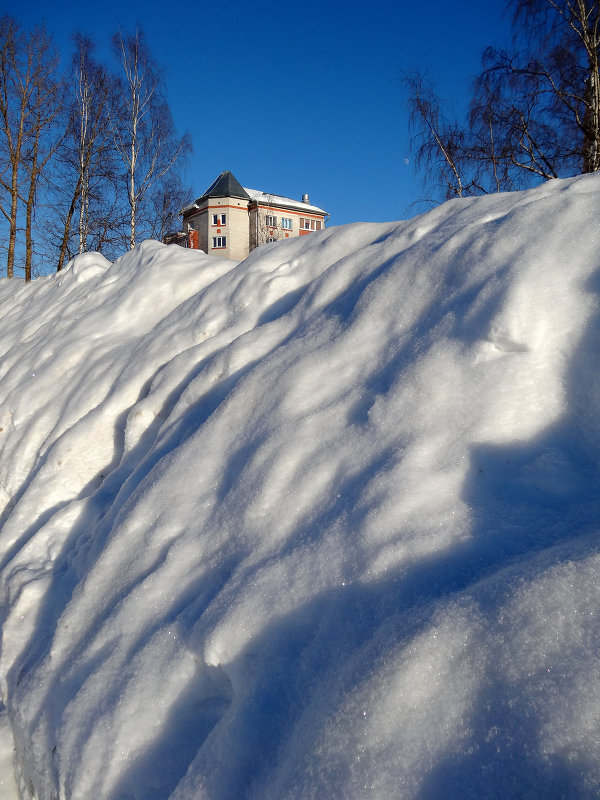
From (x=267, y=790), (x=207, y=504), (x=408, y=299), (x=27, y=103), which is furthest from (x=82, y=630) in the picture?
(x=27, y=103)

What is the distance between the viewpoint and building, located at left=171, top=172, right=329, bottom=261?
2634cm

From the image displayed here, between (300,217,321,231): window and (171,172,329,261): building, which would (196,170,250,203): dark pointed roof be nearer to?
(171,172,329,261): building

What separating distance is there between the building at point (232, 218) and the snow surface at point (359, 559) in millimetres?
24870

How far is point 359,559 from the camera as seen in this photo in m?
1.08

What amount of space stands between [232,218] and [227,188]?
147 centimetres

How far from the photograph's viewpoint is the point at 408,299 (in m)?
1.66

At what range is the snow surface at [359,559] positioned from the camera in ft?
2.52

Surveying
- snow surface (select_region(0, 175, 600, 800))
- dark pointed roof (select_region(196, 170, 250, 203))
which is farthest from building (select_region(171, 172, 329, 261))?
snow surface (select_region(0, 175, 600, 800))

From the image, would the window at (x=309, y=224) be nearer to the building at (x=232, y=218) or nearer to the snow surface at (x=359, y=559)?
the building at (x=232, y=218)

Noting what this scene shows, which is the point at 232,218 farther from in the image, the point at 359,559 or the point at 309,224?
the point at 359,559

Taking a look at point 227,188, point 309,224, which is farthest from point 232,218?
point 309,224

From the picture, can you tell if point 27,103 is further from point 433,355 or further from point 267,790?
point 267,790

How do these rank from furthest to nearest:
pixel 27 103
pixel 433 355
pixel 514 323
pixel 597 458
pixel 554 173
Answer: pixel 27 103, pixel 554 173, pixel 433 355, pixel 514 323, pixel 597 458

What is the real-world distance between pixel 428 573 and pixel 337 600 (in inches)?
7.6
